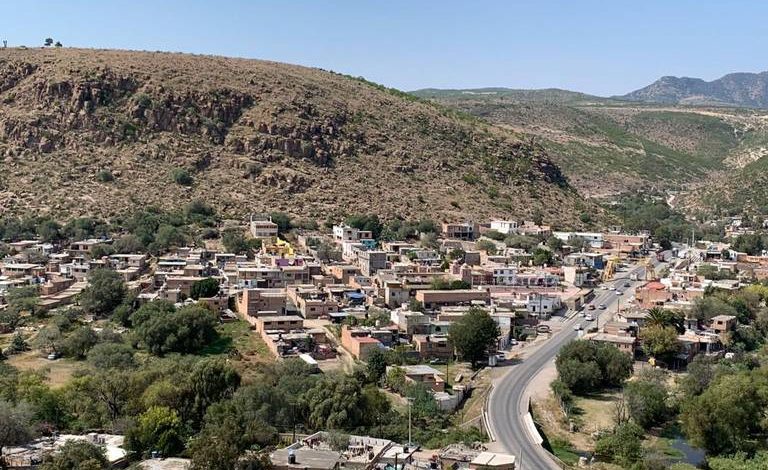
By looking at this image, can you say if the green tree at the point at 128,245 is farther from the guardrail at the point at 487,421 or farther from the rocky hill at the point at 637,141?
the rocky hill at the point at 637,141

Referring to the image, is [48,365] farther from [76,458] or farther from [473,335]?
[473,335]

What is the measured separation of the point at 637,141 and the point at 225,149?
8114cm

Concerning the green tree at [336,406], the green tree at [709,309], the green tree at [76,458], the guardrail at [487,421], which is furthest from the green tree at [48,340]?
the green tree at [709,309]

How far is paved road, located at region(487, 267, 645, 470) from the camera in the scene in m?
24.7

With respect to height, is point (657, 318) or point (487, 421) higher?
point (657, 318)

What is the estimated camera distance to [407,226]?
57062mm

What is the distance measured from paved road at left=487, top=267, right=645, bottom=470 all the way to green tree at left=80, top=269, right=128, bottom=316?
58.9ft

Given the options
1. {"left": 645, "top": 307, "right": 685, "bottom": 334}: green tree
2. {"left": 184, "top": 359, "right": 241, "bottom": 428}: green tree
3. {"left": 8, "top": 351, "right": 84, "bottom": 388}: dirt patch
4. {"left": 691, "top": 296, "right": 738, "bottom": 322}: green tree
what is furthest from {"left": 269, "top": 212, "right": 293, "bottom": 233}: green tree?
{"left": 184, "top": 359, "right": 241, "bottom": 428}: green tree

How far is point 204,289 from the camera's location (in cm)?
3922

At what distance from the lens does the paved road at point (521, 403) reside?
24.7 meters

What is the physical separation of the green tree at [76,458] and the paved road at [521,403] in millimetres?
10944

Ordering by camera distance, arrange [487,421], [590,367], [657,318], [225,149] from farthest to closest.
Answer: [225,149]
[657,318]
[590,367]
[487,421]

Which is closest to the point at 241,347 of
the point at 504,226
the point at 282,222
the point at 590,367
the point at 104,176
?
the point at 590,367

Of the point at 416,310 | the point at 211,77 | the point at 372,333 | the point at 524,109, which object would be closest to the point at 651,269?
the point at 416,310
